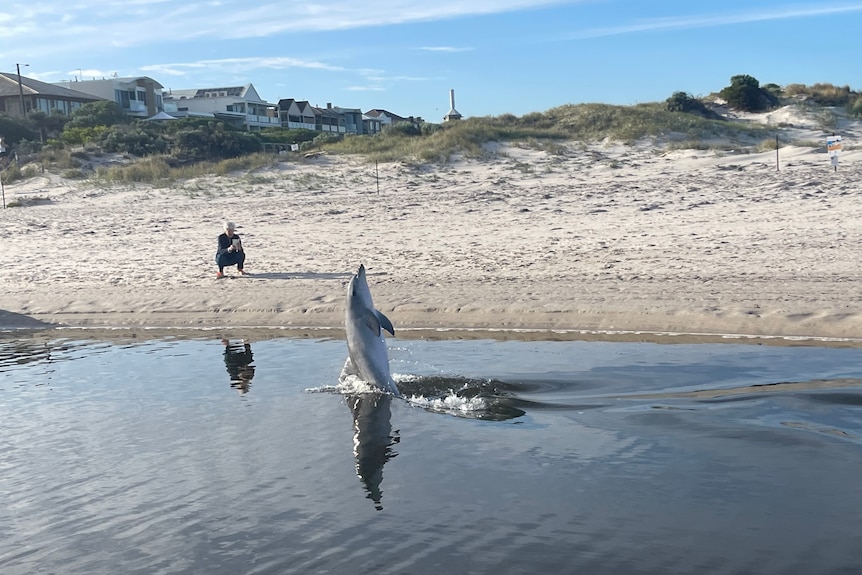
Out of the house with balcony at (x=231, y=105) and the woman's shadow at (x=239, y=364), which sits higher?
the house with balcony at (x=231, y=105)

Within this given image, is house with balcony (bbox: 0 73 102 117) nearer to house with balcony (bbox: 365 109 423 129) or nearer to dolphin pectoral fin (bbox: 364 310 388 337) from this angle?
house with balcony (bbox: 365 109 423 129)

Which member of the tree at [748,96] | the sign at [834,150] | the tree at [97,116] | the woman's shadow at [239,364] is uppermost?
the tree at [97,116]

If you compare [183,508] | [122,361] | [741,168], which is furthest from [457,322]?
[741,168]

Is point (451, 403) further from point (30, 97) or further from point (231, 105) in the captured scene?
point (231, 105)

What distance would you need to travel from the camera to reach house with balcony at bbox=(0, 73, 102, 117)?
66.2 metres

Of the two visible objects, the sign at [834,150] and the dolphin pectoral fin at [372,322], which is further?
the sign at [834,150]

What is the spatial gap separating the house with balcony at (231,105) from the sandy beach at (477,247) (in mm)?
54070

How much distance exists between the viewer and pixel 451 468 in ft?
24.1

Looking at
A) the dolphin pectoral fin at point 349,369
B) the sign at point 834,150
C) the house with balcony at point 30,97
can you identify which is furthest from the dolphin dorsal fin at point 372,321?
the house with balcony at point 30,97

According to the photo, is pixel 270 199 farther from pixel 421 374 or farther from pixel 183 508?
pixel 183 508

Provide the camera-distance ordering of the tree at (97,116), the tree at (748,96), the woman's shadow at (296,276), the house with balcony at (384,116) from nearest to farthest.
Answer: the woman's shadow at (296,276) → the tree at (748,96) → the tree at (97,116) → the house with balcony at (384,116)

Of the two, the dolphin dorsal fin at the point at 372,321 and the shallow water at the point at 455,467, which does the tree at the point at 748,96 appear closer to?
the shallow water at the point at 455,467

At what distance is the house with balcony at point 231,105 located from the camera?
79.9m

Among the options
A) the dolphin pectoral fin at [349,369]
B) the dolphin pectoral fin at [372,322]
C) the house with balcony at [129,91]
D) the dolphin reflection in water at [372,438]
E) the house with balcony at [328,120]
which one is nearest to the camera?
the dolphin reflection in water at [372,438]
